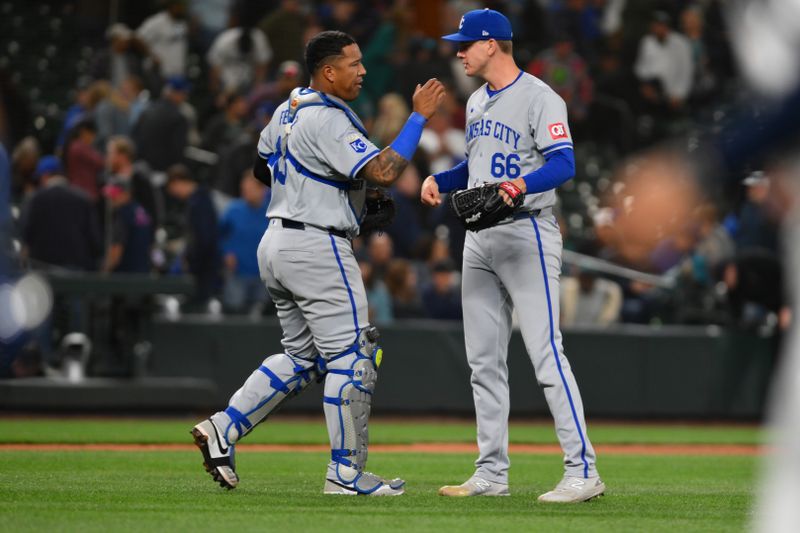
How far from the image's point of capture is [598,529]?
19.1 ft

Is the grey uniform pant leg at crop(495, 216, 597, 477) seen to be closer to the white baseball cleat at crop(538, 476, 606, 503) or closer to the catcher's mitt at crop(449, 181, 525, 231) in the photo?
the white baseball cleat at crop(538, 476, 606, 503)

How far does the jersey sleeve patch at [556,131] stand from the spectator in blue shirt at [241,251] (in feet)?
26.0

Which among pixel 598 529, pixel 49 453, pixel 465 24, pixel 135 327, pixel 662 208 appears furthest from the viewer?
pixel 135 327

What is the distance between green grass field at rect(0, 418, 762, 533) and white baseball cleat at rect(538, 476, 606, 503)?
6cm

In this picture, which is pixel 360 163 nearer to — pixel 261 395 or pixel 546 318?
pixel 546 318

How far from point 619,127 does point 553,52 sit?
4.88ft

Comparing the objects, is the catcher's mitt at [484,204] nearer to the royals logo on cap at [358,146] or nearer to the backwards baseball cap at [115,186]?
the royals logo on cap at [358,146]

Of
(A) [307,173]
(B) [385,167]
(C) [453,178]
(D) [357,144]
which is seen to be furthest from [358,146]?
(C) [453,178]

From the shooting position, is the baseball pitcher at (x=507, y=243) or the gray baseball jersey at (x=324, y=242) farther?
the gray baseball jersey at (x=324, y=242)

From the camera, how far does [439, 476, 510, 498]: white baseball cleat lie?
23.3ft

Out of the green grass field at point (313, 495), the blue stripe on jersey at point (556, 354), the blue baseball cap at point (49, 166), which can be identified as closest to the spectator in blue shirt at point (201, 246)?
the blue baseball cap at point (49, 166)

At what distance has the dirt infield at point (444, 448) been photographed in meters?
10.4

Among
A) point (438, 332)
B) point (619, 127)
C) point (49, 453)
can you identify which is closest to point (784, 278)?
point (438, 332)

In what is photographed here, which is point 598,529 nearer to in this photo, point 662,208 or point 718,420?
point 662,208
